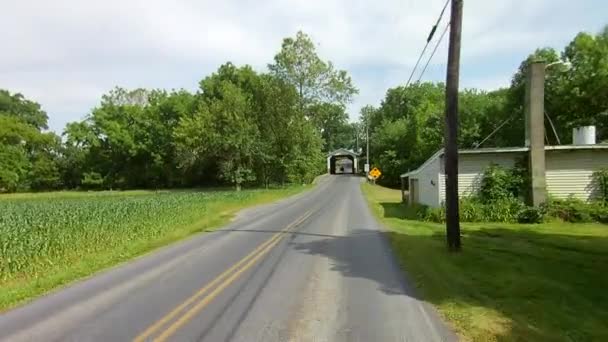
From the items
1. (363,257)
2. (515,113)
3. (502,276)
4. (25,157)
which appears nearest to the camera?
(502,276)

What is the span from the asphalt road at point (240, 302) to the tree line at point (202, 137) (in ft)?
144

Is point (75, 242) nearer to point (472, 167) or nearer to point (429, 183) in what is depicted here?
point (472, 167)

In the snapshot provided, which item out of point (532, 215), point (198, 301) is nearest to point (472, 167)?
point (532, 215)

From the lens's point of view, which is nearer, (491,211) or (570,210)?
(570,210)

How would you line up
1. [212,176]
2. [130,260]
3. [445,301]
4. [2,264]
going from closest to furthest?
[445,301], [2,264], [130,260], [212,176]

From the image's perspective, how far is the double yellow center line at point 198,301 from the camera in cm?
625

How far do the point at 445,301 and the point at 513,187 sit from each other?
16.2 metres

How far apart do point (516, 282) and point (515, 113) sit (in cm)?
4264

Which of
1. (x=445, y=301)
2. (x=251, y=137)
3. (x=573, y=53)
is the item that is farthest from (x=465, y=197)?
(x=251, y=137)

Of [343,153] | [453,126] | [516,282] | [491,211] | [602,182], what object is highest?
[343,153]

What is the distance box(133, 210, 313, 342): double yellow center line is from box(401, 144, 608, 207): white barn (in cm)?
1326

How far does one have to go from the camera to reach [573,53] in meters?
41.2

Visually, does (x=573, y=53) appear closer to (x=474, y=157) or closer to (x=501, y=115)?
(x=501, y=115)

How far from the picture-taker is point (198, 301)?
307 inches
